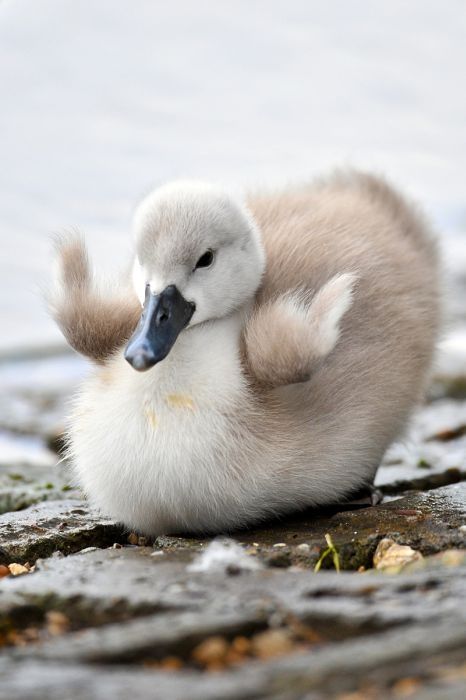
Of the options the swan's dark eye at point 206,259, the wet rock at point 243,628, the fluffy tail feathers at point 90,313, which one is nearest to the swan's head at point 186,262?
the swan's dark eye at point 206,259

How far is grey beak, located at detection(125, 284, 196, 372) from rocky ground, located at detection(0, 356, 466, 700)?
606 millimetres

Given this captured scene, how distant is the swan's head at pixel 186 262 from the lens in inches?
133

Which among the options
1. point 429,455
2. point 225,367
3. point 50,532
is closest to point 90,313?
point 225,367

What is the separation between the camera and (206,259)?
359 cm

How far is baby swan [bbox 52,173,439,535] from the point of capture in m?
3.41

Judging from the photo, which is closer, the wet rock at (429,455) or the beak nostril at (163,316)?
the beak nostril at (163,316)

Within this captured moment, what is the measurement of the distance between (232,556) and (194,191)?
52.9 inches

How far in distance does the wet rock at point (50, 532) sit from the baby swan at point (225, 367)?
6.5 inches

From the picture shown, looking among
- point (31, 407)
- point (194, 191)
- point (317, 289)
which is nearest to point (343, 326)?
point (317, 289)

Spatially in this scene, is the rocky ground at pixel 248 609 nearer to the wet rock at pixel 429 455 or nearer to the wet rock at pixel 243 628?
the wet rock at pixel 243 628

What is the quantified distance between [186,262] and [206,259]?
0.13 meters

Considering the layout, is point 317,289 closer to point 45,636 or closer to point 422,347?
point 422,347

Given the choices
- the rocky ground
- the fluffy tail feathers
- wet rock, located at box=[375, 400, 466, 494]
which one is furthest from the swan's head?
wet rock, located at box=[375, 400, 466, 494]

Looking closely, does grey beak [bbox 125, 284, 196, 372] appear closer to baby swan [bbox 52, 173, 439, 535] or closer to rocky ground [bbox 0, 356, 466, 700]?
baby swan [bbox 52, 173, 439, 535]
